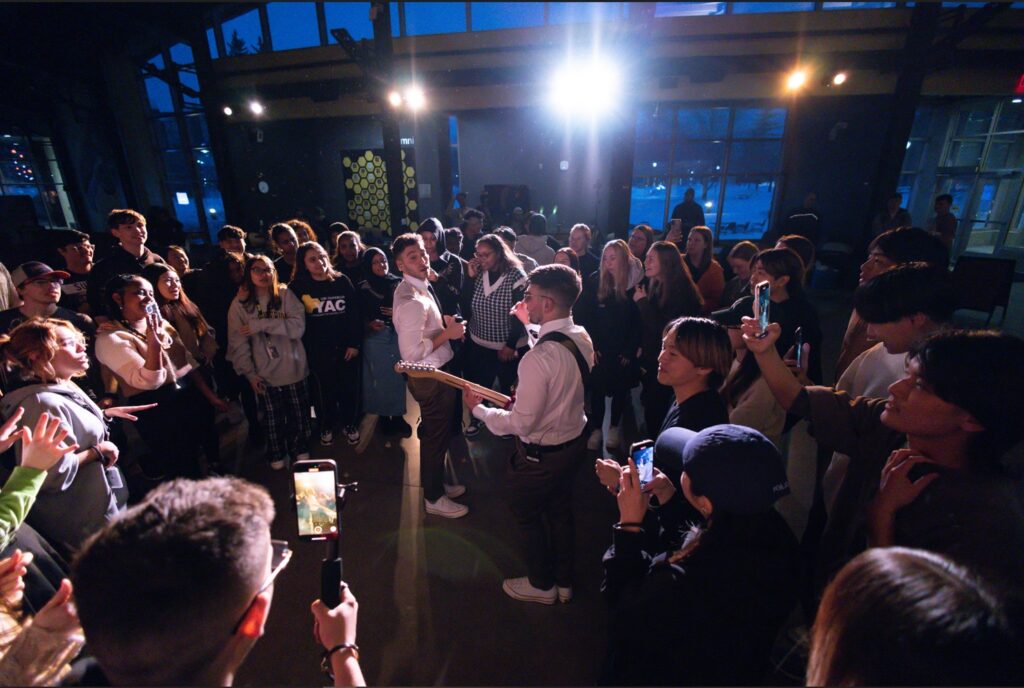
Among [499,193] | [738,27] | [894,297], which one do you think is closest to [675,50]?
[738,27]

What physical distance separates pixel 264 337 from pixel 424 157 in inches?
416

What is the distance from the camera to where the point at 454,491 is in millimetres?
3318

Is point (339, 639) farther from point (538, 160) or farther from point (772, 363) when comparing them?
point (538, 160)

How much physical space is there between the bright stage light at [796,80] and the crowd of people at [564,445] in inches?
295

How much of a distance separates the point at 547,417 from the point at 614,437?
2.09 metres

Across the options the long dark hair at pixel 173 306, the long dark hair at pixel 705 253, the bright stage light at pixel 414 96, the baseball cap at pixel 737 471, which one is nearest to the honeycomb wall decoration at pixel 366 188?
the bright stage light at pixel 414 96

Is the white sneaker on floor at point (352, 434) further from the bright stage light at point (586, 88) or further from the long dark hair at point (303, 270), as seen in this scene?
the bright stage light at point (586, 88)

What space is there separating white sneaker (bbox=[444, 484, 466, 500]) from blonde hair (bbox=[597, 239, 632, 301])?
75.1 inches

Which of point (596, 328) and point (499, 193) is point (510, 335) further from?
point (499, 193)

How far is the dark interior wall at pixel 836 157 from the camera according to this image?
9.56 metres

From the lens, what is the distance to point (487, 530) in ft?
9.90

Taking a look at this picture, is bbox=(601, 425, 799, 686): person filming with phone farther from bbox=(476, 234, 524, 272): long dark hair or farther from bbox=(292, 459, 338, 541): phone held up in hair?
bbox=(476, 234, 524, 272): long dark hair

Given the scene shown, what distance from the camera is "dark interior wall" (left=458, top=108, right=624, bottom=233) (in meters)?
11.6

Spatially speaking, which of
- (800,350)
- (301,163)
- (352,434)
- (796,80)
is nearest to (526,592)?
(800,350)
